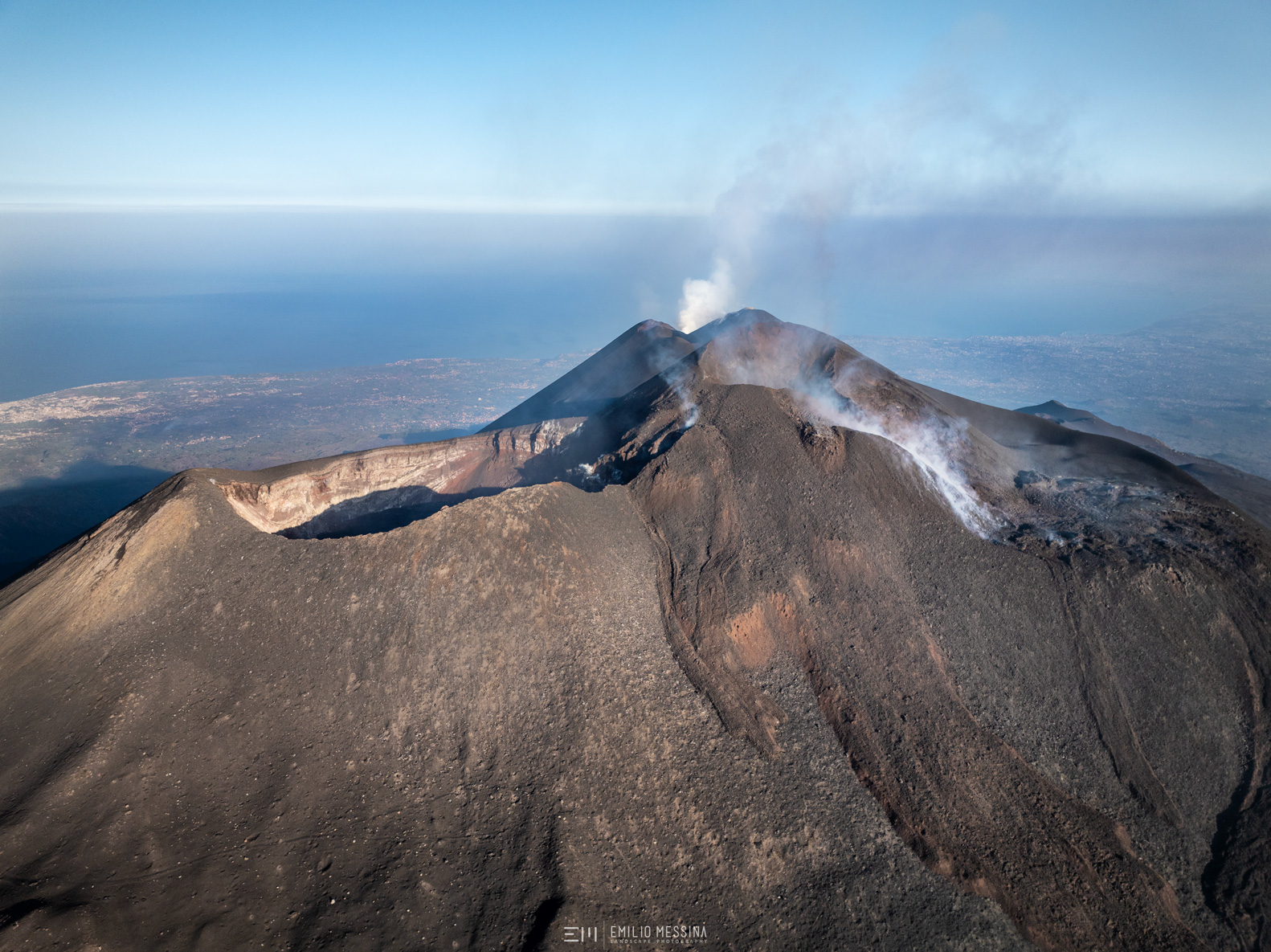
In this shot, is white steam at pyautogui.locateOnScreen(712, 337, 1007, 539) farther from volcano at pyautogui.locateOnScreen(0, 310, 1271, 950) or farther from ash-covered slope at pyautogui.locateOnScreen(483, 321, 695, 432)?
ash-covered slope at pyautogui.locateOnScreen(483, 321, 695, 432)

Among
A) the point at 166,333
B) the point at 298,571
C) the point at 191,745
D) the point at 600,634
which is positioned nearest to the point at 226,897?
the point at 191,745

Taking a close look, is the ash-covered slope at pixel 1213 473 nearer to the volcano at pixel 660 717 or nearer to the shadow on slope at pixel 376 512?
the volcano at pixel 660 717

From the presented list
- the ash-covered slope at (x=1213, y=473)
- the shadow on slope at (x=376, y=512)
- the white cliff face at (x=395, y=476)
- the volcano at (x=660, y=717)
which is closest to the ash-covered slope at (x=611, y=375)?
the white cliff face at (x=395, y=476)

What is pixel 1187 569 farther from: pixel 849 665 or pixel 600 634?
pixel 600 634

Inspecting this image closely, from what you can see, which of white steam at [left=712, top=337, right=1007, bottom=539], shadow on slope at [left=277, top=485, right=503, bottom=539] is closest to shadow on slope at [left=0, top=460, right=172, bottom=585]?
shadow on slope at [left=277, top=485, right=503, bottom=539]

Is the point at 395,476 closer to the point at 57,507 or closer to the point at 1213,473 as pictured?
the point at 57,507

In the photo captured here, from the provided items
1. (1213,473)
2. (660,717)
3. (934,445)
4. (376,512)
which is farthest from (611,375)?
(1213,473)
